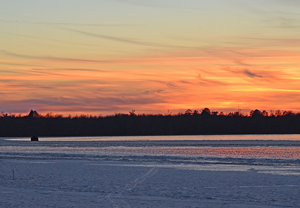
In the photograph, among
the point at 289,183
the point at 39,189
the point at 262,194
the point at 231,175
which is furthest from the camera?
the point at 231,175

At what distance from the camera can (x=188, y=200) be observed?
17.8 meters

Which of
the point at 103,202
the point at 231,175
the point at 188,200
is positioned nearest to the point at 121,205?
the point at 103,202

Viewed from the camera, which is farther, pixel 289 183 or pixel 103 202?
pixel 289 183

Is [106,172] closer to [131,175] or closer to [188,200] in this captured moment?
[131,175]

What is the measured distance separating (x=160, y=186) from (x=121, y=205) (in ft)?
19.3

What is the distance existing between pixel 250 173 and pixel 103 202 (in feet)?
44.7

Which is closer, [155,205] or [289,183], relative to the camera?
[155,205]

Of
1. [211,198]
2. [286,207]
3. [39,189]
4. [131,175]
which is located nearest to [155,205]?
[211,198]

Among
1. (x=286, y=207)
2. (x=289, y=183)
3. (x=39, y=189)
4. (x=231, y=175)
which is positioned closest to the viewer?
(x=286, y=207)

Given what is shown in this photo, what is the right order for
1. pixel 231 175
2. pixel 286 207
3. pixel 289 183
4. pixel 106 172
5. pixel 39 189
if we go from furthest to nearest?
pixel 106 172
pixel 231 175
pixel 289 183
pixel 39 189
pixel 286 207

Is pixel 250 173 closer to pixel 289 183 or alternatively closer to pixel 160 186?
pixel 289 183

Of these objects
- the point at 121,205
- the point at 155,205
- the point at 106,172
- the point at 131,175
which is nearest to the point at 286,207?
the point at 155,205

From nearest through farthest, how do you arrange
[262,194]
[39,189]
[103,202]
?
1. [103,202]
2. [262,194]
3. [39,189]

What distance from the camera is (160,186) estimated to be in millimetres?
22078
